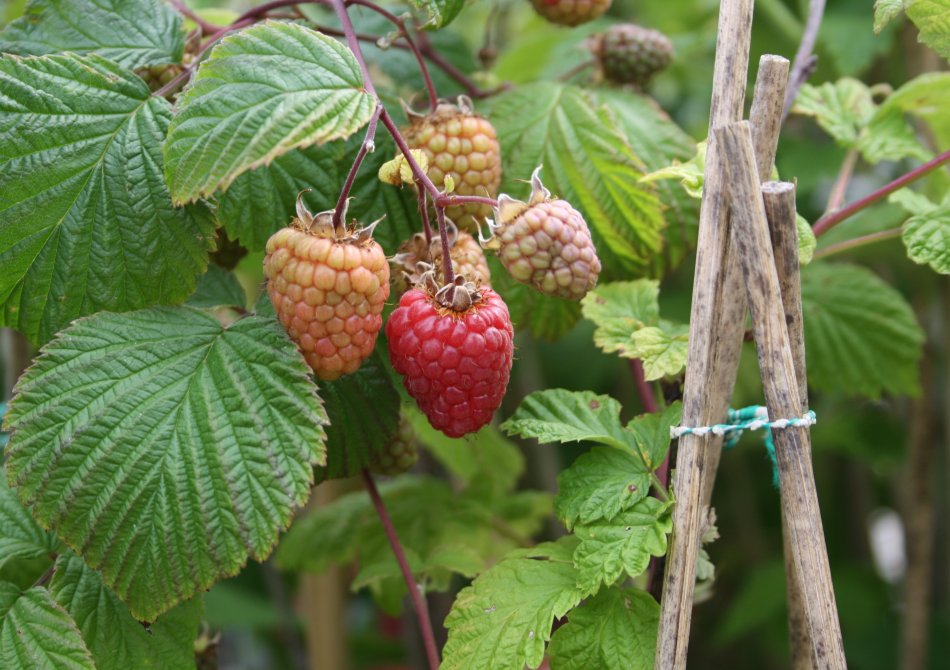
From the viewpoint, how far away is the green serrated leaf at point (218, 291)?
1.00 metres

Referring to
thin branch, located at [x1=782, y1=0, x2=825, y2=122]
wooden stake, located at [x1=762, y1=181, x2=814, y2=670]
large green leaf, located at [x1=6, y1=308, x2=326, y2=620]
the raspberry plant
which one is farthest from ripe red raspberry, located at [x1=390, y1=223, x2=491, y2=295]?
thin branch, located at [x1=782, y1=0, x2=825, y2=122]

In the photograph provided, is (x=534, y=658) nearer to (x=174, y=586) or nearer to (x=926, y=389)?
(x=174, y=586)

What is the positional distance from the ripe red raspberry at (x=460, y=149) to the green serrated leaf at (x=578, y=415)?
18 cm

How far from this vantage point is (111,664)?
854 mm

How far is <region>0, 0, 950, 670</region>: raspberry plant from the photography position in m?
0.75

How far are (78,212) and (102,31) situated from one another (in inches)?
8.7

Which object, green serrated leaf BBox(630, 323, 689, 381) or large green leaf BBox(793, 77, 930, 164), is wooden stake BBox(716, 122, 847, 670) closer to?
green serrated leaf BBox(630, 323, 689, 381)

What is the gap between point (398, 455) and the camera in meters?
1.02

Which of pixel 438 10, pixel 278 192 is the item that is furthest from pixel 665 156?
pixel 278 192

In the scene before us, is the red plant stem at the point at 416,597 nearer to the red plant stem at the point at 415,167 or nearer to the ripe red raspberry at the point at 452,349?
the ripe red raspberry at the point at 452,349

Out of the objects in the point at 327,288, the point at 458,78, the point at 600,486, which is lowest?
the point at 600,486

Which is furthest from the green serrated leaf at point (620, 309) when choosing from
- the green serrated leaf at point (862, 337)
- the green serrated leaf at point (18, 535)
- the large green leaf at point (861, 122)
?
the green serrated leaf at point (18, 535)

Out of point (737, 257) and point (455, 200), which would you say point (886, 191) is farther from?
point (455, 200)

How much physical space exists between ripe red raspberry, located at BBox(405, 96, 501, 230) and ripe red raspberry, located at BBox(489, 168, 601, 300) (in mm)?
110
